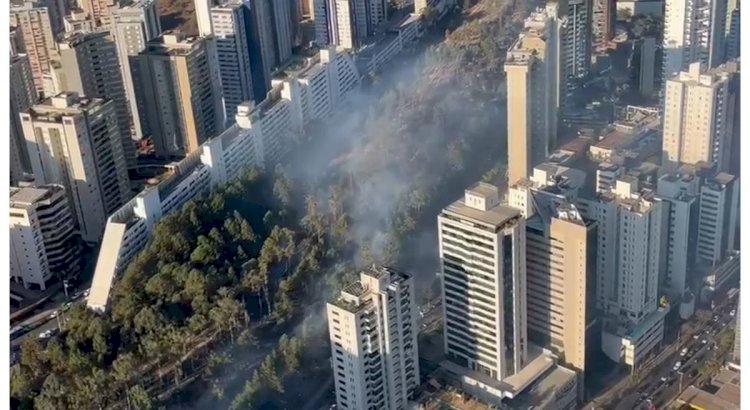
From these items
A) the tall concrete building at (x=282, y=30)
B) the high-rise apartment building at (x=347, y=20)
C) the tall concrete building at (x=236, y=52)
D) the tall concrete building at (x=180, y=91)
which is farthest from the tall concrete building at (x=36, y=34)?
the high-rise apartment building at (x=347, y=20)

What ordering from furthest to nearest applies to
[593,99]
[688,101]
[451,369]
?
[593,99] < [688,101] < [451,369]

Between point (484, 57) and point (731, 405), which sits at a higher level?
point (484, 57)

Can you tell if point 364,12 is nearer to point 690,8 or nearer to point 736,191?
point 690,8

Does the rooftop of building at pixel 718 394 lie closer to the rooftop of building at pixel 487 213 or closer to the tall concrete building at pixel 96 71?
the rooftop of building at pixel 487 213

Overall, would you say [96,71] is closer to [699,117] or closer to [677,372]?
[699,117]

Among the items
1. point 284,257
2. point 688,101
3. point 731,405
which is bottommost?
point 731,405

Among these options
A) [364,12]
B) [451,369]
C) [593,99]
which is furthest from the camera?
[364,12]

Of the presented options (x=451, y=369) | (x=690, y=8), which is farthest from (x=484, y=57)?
(x=451, y=369)
